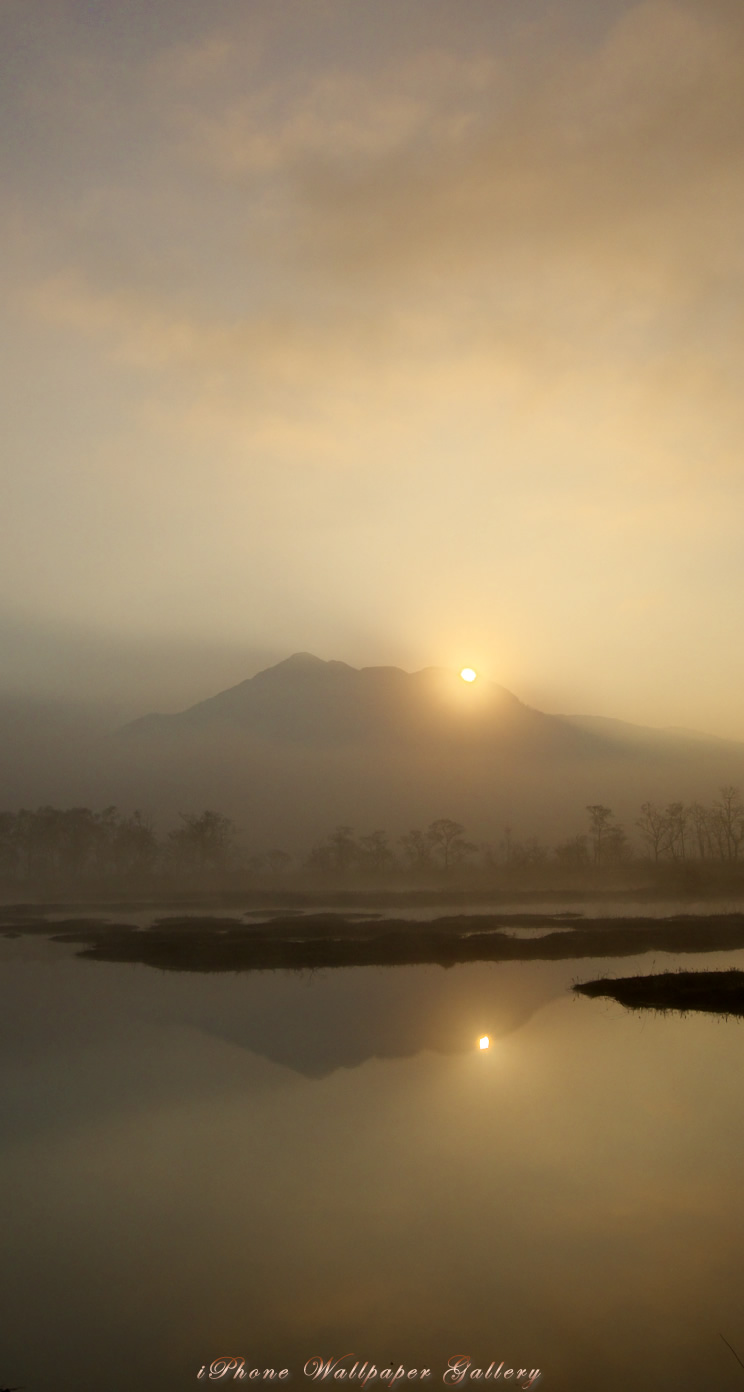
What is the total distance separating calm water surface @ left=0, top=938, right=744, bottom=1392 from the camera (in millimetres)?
10352

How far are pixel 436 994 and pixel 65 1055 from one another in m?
14.3

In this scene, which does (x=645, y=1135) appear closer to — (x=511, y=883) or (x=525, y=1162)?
(x=525, y=1162)

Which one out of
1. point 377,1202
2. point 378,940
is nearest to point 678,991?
point 377,1202

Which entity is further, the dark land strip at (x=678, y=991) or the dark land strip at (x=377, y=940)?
the dark land strip at (x=377, y=940)

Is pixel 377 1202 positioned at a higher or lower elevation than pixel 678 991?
higher

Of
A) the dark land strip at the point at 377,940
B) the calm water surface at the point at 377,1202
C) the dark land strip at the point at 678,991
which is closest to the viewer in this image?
the calm water surface at the point at 377,1202

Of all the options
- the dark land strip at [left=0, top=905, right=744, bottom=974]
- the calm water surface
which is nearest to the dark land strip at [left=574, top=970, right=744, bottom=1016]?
the calm water surface

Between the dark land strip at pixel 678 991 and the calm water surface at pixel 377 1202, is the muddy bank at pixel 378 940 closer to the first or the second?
the dark land strip at pixel 678 991

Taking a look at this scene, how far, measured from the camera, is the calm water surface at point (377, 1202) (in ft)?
34.0

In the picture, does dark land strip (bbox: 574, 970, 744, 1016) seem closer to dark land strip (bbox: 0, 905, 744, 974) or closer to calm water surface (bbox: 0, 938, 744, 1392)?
calm water surface (bbox: 0, 938, 744, 1392)

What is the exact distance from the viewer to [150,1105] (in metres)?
19.0

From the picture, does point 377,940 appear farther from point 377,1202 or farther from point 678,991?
point 377,1202

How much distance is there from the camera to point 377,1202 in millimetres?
14000

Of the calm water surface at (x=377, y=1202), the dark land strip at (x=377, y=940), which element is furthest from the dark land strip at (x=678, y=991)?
the dark land strip at (x=377, y=940)
